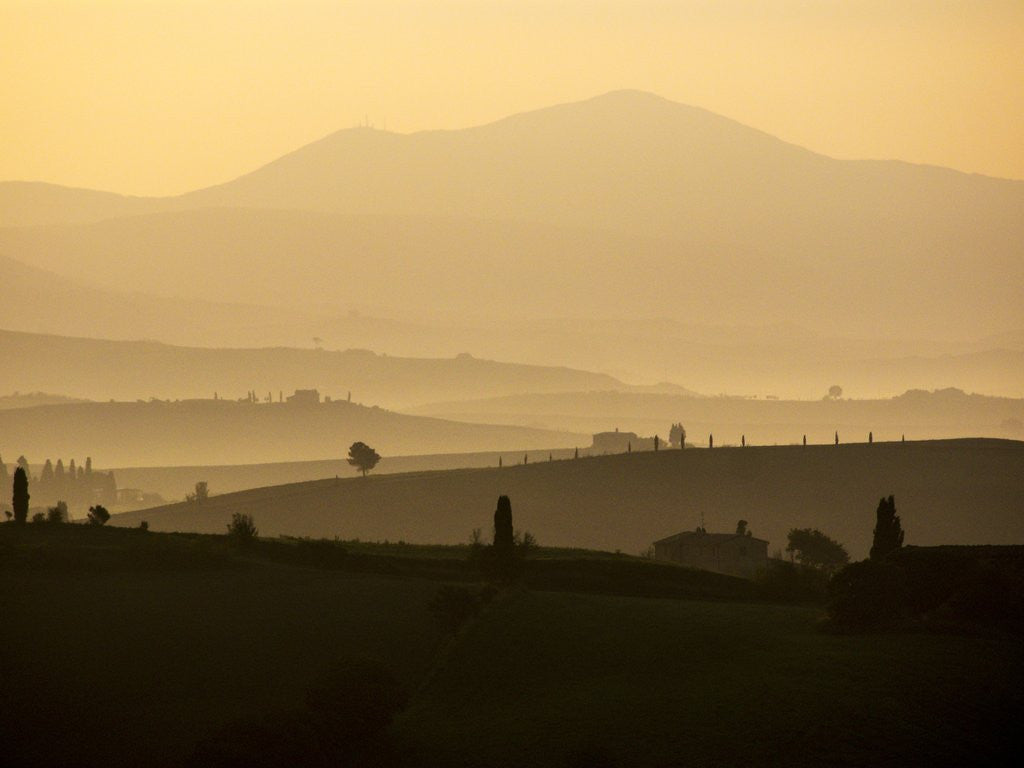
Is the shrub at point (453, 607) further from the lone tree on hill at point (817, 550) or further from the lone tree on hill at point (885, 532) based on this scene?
the lone tree on hill at point (817, 550)

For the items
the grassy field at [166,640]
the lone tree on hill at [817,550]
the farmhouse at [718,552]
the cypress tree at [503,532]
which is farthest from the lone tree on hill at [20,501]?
the lone tree on hill at [817,550]

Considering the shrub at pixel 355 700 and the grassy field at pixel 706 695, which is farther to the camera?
the shrub at pixel 355 700

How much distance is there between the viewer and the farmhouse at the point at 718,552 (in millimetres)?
149125

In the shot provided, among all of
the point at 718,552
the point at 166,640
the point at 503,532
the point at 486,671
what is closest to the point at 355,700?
the point at 486,671

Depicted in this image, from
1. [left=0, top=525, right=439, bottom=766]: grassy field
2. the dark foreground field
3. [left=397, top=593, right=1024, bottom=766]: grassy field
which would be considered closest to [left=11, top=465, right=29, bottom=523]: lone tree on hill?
[left=0, top=525, right=439, bottom=766]: grassy field

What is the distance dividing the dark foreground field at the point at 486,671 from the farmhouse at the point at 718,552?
44142 mm

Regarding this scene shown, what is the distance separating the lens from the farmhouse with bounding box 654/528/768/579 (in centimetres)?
14912

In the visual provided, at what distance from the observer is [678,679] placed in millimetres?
77062

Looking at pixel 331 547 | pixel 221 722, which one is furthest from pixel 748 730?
pixel 331 547

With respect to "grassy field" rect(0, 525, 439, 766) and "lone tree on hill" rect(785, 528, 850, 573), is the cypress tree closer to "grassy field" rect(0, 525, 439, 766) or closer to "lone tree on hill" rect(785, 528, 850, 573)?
"grassy field" rect(0, 525, 439, 766)

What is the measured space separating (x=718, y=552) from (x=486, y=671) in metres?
71.2

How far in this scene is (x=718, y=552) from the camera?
150 meters

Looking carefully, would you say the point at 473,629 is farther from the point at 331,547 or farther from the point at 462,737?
the point at 331,547

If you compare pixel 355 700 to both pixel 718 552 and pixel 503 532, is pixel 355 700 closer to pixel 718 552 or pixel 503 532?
pixel 503 532
